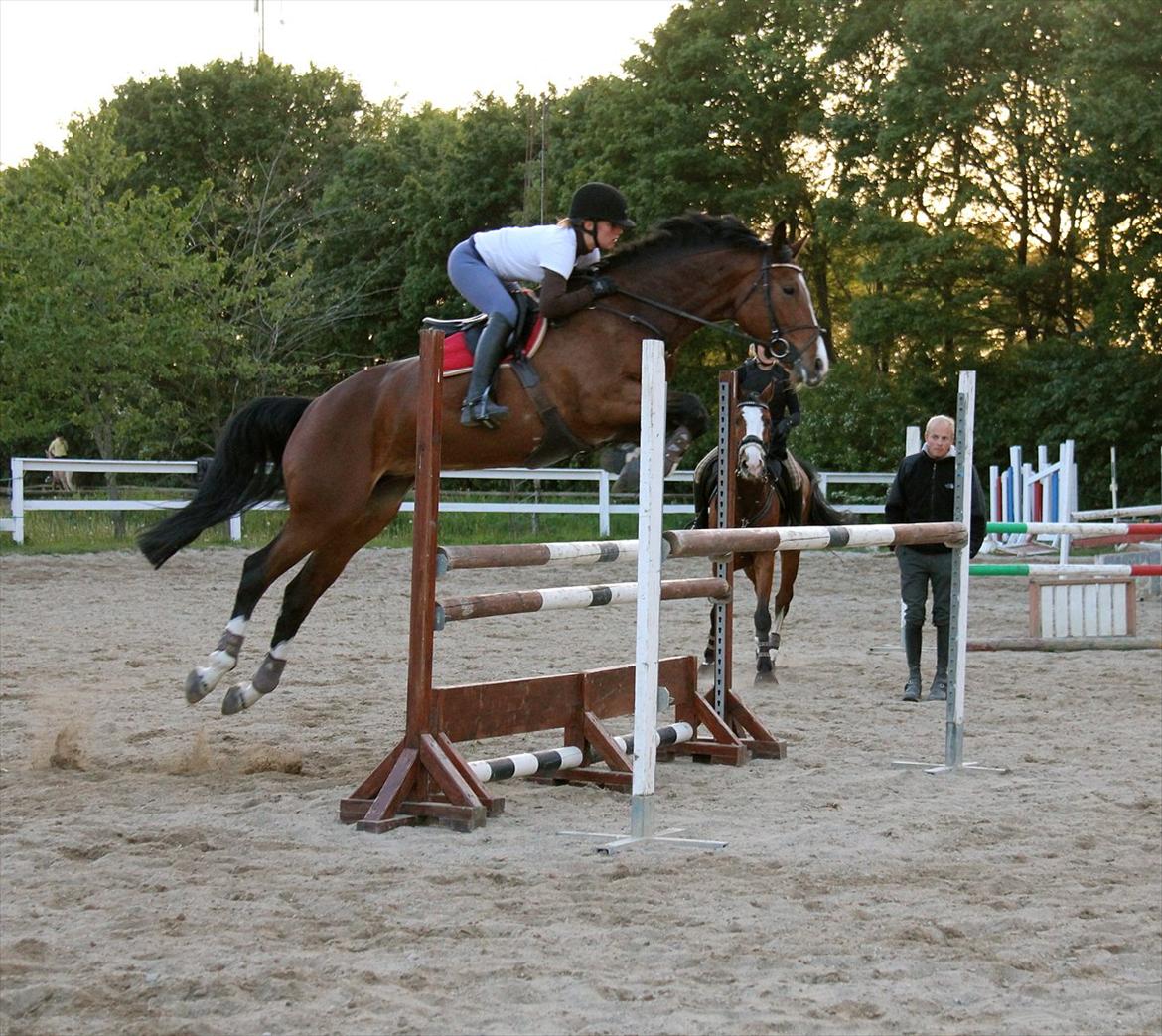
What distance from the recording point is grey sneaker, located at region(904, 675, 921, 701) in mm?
8477

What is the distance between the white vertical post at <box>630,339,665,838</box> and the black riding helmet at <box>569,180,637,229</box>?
51.9 inches

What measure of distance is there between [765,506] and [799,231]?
426 inches

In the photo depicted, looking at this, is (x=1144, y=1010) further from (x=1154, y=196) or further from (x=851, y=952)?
(x=1154, y=196)

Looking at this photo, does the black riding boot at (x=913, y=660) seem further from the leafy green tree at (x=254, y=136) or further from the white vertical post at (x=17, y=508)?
the leafy green tree at (x=254, y=136)

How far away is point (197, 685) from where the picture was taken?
19.8 feet

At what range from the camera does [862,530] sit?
232 inches

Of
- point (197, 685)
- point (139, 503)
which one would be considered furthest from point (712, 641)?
point (139, 503)

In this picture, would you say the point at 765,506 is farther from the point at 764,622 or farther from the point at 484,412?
the point at 484,412

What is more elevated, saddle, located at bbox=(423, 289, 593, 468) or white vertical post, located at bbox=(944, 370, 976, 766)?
saddle, located at bbox=(423, 289, 593, 468)

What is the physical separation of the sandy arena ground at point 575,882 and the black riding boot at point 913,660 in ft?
0.82

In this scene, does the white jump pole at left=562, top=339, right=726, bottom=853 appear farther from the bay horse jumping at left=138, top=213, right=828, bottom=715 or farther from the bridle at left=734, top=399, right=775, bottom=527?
the bridle at left=734, top=399, right=775, bottom=527

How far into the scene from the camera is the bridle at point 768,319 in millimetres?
6035

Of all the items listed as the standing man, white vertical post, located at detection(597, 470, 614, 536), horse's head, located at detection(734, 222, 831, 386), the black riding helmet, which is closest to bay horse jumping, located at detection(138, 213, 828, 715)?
horse's head, located at detection(734, 222, 831, 386)

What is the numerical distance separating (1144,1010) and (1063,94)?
878 inches
